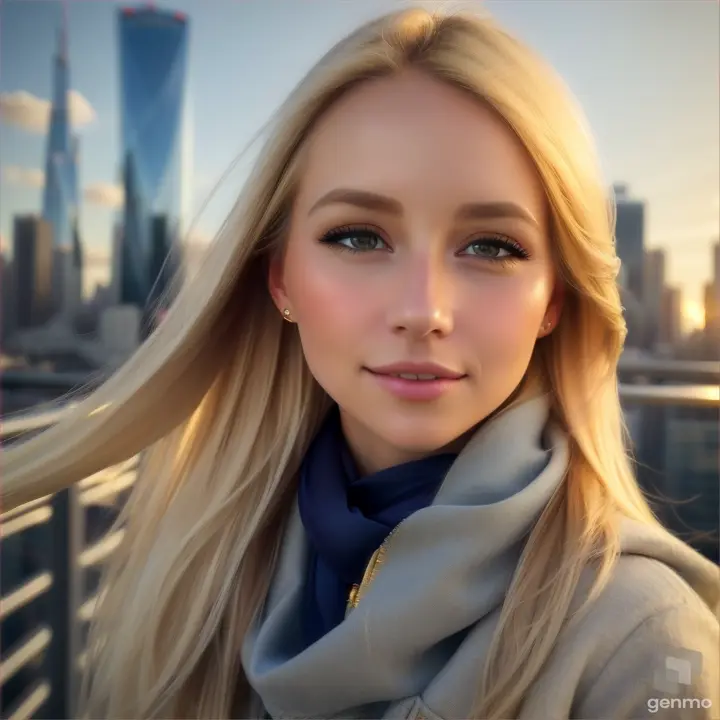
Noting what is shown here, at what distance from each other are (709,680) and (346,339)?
0.64 meters

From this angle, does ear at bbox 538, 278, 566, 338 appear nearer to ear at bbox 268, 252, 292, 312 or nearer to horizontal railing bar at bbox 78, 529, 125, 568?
ear at bbox 268, 252, 292, 312

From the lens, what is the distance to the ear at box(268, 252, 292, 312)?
3.38 feet

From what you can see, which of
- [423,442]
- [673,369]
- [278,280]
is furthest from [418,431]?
[673,369]

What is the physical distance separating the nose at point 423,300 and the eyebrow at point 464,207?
0.26 feet

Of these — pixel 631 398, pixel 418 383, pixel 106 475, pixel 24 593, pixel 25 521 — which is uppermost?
pixel 418 383

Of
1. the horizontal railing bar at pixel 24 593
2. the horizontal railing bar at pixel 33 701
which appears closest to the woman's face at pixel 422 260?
the horizontal railing bar at pixel 24 593

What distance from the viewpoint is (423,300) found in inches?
30.9

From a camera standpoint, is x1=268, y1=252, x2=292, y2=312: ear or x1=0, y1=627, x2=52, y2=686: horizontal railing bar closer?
x1=268, y1=252, x2=292, y2=312: ear

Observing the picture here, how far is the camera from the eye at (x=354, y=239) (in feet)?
2.86

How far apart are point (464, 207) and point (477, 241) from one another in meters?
0.07

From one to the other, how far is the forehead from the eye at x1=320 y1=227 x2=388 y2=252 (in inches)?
2.6

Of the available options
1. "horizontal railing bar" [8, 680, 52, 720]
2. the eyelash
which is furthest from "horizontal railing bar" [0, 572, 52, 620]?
the eyelash

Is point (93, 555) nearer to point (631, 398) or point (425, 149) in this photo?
point (425, 149)

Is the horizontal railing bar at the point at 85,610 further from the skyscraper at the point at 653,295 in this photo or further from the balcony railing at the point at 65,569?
the skyscraper at the point at 653,295
